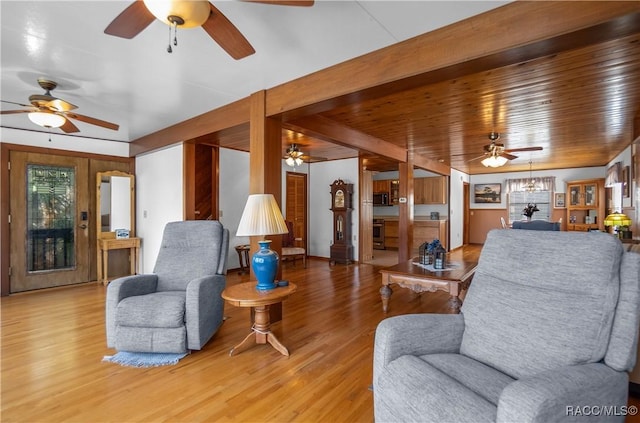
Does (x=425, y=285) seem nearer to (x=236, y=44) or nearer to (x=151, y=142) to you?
(x=236, y=44)

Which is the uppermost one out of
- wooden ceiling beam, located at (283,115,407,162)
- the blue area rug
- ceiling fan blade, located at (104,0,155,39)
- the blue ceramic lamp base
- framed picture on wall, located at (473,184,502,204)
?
wooden ceiling beam, located at (283,115,407,162)

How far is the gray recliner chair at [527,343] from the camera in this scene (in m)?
1.11

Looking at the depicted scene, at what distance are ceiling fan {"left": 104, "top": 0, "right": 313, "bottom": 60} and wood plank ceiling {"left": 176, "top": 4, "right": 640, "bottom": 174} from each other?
1.26m

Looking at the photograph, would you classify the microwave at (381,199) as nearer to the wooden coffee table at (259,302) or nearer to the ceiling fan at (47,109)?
the wooden coffee table at (259,302)

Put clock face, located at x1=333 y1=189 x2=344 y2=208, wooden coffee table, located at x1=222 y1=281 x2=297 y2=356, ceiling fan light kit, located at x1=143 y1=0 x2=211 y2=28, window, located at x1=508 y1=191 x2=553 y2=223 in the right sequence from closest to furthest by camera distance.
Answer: ceiling fan light kit, located at x1=143 y1=0 x2=211 y2=28, wooden coffee table, located at x1=222 y1=281 x2=297 y2=356, clock face, located at x1=333 y1=189 x2=344 y2=208, window, located at x1=508 y1=191 x2=553 y2=223

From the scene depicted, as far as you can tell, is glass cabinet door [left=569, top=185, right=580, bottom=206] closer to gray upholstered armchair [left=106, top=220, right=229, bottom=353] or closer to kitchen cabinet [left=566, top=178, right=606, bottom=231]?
kitchen cabinet [left=566, top=178, right=606, bottom=231]

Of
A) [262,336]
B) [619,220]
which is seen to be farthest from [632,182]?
[262,336]

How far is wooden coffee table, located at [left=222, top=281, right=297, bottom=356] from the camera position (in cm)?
227

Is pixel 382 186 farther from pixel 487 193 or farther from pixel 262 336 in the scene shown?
pixel 262 336

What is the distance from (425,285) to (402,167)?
328cm

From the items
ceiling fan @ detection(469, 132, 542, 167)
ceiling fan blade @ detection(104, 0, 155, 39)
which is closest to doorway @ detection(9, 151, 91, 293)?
ceiling fan blade @ detection(104, 0, 155, 39)

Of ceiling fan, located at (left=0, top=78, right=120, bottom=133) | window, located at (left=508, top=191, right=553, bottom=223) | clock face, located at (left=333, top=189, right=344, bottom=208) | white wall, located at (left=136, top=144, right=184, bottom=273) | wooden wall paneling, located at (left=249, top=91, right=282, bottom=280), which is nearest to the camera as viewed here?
ceiling fan, located at (left=0, top=78, right=120, bottom=133)

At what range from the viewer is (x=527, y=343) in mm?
1432

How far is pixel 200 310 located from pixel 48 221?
12.6 feet
